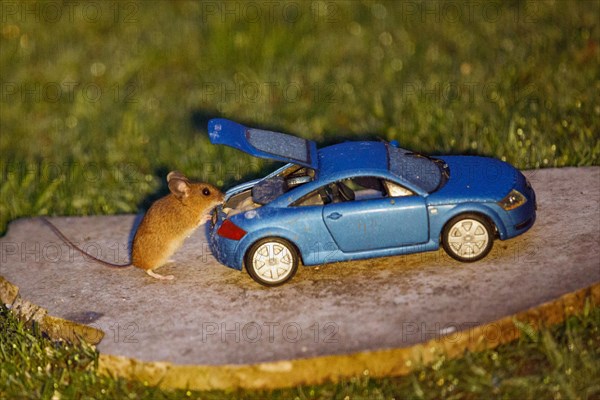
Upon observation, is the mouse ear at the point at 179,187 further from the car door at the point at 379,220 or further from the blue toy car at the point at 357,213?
the car door at the point at 379,220

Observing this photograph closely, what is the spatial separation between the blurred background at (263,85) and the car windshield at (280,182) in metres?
2.18

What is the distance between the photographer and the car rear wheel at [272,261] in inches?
283

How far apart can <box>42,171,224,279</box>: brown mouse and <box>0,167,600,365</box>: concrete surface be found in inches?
9.4

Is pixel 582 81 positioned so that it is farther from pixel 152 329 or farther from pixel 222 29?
pixel 152 329

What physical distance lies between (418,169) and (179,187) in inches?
74.2

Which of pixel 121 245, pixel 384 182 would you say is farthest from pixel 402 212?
pixel 121 245

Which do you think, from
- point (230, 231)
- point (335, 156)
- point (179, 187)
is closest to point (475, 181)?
point (335, 156)

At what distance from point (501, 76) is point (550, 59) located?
74cm

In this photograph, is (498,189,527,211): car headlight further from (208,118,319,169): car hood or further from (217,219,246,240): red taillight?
(217,219,246,240): red taillight

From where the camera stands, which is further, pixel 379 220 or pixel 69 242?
pixel 69 242

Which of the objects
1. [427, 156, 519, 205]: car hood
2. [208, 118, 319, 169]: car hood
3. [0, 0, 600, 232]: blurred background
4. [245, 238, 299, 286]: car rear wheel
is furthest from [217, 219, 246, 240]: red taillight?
[0, 0, 600, 232]: blurred background

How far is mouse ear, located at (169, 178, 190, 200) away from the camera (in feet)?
24.9

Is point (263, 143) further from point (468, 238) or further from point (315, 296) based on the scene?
point (468, 238)

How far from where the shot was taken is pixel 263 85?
12461 mm
